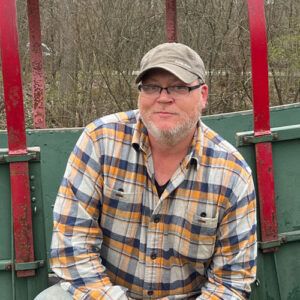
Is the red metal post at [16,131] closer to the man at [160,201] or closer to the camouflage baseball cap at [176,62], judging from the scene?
the man at [160,201]

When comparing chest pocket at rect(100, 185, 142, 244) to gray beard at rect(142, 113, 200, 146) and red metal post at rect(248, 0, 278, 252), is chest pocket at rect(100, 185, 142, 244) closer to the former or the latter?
gray beard at rect(142, 113, 200, 146)

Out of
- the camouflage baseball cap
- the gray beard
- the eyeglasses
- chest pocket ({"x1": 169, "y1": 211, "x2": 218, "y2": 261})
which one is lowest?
chest pocket ({"x1": 169, "y1": 211, "x2": 218, "y2": 261})

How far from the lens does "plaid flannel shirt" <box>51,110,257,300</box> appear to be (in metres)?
1.82

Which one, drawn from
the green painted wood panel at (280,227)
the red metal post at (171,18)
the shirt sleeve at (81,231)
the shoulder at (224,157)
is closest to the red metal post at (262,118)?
the green painted wood panel at (280,227)

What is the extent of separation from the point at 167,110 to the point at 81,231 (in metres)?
0.57

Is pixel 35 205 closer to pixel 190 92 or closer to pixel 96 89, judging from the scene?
pixel 190 92

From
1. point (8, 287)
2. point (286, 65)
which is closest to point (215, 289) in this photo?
point (8, 287)

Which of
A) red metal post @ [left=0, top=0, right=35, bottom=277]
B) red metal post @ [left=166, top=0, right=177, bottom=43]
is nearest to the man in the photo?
red metal post @ [left=0, top=0, right=35, bottom=277]

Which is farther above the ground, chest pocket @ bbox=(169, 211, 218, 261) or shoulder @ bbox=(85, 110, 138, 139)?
shoulder @ bbox=(85, 110, 138, 139)

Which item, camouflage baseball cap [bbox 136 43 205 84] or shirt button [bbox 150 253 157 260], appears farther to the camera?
shirt button [bbox 150 253 157 260]

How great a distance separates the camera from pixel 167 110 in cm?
179

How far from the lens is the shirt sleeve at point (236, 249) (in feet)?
5.95

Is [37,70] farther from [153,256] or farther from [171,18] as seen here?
[153,256]

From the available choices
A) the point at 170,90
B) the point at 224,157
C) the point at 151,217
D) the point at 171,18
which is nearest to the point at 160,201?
the point at 151,217
